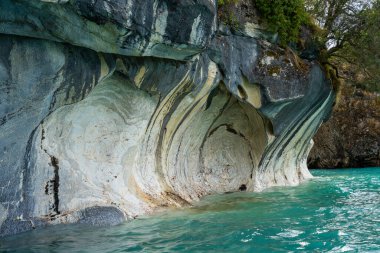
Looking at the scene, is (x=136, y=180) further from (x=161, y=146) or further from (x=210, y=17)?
(x=210, y=17)

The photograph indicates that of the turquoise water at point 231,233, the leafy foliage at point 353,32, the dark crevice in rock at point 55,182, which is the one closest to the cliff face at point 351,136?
the leafy foliage at point 353,32

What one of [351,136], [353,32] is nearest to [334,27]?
[353,32]

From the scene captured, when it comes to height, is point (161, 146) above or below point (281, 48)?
below

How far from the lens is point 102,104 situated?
867 centimetres

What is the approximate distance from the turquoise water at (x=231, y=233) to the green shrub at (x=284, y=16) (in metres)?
5.76

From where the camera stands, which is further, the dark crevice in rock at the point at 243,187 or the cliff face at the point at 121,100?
the dark crevice in rock at the point at 243,187

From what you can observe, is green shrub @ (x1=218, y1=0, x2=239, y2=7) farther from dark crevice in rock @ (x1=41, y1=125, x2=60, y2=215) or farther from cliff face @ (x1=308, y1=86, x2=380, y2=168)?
cliff face @ (x1=308, y1=86, x2=380, y2=168)

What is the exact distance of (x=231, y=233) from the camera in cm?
673

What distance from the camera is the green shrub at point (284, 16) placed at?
40.9 ft

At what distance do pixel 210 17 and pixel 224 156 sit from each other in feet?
23.0

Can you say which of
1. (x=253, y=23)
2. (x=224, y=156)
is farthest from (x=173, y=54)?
(x=224, y=156)

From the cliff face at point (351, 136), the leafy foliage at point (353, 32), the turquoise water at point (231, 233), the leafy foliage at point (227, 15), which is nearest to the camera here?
the turquoise water at point (231, 233)

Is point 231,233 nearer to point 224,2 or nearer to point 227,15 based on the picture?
point 227,15

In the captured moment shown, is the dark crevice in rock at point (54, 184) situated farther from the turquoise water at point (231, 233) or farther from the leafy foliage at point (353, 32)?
the leafy foliage at point (353, 32)
